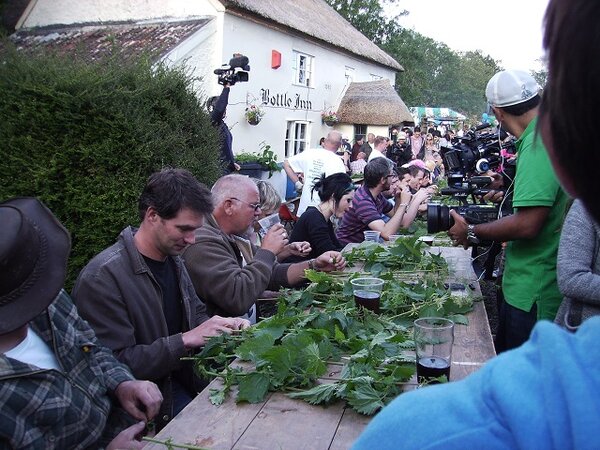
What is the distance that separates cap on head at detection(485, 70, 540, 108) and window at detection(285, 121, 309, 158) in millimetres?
13401

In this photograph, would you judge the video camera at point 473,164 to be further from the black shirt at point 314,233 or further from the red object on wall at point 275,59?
the red object on wall at point 275,59

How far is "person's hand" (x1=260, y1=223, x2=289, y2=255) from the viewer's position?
366 centimetres

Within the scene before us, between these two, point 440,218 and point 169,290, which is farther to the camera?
point 440,218

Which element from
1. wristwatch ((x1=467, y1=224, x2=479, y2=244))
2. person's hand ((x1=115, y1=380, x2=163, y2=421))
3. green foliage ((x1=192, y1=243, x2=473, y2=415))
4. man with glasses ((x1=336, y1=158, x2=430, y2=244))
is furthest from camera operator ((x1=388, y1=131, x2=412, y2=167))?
person's hand ((x1=115, y1=380, x2=163, y2=421))

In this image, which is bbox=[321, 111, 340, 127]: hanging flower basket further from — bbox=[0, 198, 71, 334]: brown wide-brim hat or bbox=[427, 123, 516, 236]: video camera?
bbox=[0, 198, 71, 334]: brown wide-brim hat

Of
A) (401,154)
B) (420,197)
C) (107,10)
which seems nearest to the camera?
(420,197)

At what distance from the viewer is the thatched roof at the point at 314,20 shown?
13.3m

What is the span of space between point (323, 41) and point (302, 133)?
2.81 metres

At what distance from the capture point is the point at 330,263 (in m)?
3.73

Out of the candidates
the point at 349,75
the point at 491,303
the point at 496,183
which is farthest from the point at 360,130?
the point at 496,183

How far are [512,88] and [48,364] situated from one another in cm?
258

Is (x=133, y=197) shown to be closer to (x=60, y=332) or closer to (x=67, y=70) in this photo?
(x=67, y=70)

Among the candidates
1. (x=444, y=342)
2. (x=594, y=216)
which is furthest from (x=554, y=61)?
(x=444, y=342)

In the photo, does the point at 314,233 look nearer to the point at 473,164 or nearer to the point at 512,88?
the point at 473,164
